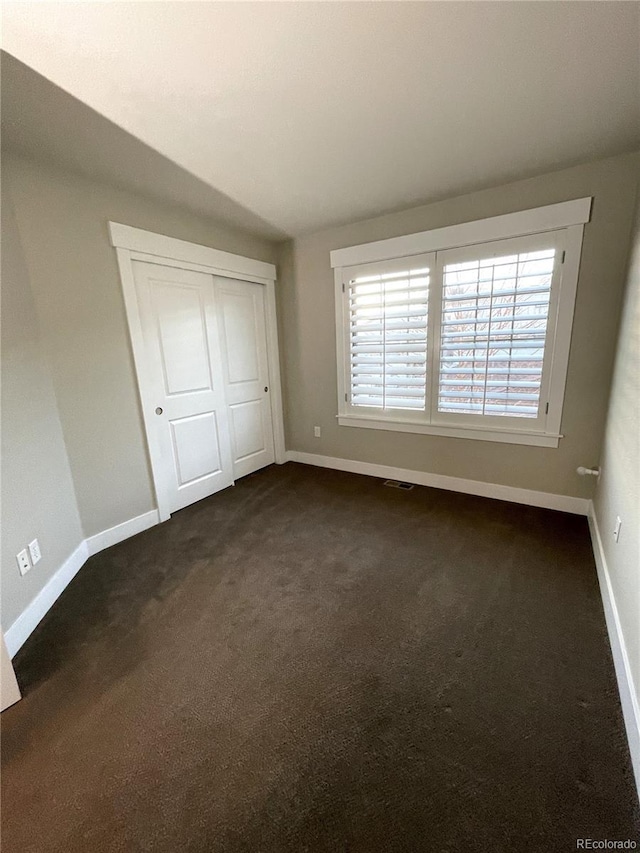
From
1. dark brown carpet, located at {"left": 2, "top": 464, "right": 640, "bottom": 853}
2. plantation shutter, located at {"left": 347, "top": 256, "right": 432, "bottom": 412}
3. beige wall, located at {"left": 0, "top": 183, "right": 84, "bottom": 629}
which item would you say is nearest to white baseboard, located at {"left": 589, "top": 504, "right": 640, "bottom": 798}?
dark brown carpet, located at {"left": 2, "top": 464, "right": 640, "bottom": 853}

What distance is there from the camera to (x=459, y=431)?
2939mm

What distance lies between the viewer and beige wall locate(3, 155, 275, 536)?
199cm

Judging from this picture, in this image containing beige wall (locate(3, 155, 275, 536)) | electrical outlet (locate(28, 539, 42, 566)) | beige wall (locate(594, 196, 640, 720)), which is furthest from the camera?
beige wall (locate(3, 155, 275, 536))

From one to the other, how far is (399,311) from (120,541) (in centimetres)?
295

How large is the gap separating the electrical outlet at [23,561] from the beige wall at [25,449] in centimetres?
3

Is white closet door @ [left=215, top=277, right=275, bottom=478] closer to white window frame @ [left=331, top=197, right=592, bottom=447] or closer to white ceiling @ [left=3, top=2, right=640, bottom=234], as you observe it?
white window frame @ [left=331, top=197, right=592, bottom=447]

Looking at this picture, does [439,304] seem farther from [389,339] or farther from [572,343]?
[572,343]

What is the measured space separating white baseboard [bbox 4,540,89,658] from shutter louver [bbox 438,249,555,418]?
3.01 meters

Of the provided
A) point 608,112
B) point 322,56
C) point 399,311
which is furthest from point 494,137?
point 399,311

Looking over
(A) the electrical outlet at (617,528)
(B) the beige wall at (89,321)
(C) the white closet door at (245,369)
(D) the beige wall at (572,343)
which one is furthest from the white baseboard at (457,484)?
(B) the beige wall at (89,321)

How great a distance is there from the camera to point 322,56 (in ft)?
4.42

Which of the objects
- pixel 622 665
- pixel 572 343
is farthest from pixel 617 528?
pixel 572 343

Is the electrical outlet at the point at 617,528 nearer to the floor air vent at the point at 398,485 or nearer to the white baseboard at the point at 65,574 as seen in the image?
the floor air vent at the point at 398,485

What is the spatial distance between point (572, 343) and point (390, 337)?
54.2 inches
